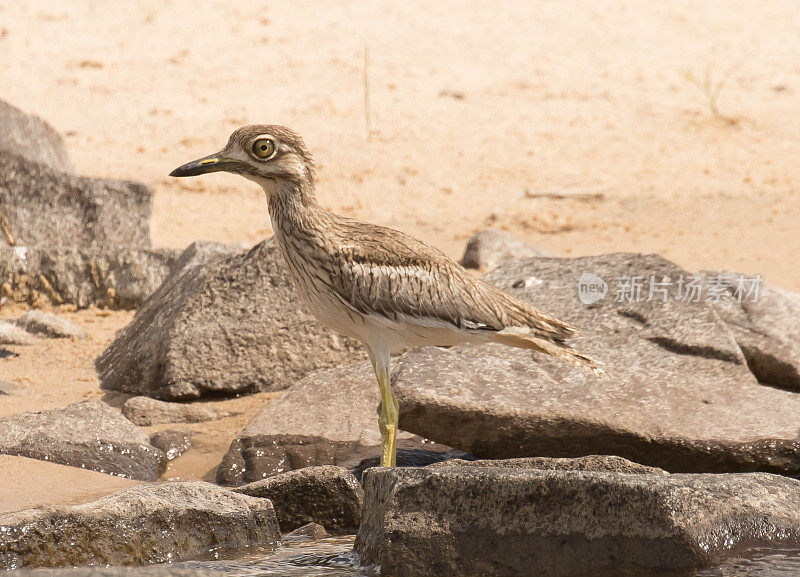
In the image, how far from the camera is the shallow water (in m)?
4.09

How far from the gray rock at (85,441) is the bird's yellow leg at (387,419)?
3.75ft

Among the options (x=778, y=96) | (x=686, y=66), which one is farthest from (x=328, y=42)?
(x=778, y=96)

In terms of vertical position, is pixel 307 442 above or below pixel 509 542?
below

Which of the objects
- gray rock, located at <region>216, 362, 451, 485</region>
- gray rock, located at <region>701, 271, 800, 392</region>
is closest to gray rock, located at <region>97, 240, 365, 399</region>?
gray rock, located at <region>216, 362, 451, 485</region>

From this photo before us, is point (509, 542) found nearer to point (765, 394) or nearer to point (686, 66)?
point (765, 394)

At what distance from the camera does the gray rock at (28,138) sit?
9.00 meters

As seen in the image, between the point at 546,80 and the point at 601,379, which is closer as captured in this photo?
the point at 601,379

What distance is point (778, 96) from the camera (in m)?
14.3

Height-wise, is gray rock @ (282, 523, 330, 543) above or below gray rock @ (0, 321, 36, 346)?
above

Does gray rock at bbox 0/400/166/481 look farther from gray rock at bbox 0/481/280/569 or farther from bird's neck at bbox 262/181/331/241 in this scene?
bird's neck at bbox 262/181/331/241

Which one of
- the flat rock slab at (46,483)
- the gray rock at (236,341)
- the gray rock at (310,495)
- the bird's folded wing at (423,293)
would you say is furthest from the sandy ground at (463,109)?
the gray rock at (310,495)

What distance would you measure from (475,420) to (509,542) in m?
1.24

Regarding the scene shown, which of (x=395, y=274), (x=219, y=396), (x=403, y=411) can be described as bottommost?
(x=219, y=396)

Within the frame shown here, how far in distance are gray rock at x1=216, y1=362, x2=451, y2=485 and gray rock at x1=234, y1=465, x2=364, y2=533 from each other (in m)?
0.55
